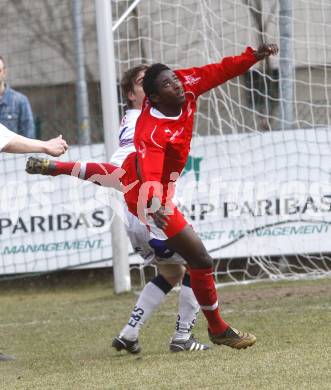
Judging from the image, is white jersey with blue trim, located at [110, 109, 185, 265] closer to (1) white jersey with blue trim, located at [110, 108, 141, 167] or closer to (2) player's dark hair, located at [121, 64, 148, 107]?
(1) white jersey with blue trim, located at [110, 108, 141, 167]

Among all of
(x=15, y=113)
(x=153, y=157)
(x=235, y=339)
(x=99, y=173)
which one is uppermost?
(x=15, y=113)

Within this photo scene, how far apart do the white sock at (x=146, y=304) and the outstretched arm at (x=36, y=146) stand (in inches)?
69.5

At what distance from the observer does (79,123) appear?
12.0m

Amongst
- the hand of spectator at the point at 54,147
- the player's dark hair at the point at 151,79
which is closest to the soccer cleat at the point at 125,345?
the player's dark hair at the point at 151,79

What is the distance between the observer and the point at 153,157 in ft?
20.7

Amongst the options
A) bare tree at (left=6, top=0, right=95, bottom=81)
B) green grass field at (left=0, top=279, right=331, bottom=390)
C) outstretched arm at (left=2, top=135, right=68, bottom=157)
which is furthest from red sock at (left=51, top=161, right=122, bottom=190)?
bare tree at (left=6, top=0, right=95, bottom=81)

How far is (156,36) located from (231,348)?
527 centimetres

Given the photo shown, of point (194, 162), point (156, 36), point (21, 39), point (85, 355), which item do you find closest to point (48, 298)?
point (194, 162)

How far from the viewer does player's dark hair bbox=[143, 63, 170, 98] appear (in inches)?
262

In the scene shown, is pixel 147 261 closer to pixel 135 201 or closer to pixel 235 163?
pixel 135 201

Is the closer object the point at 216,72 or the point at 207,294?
the point at 207,294

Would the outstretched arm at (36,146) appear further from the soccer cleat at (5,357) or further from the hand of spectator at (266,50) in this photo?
the soccer cleat at (5,357)

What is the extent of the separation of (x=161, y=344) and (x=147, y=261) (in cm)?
63

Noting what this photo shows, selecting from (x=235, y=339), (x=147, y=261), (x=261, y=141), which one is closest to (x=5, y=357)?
(x=147, y=261)
